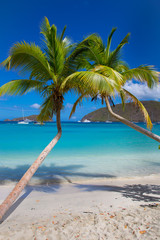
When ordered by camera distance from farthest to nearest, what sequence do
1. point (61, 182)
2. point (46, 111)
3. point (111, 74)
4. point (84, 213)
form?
point (61, 182) < point (46, 111) < point (111, 74) < point (84, 213)

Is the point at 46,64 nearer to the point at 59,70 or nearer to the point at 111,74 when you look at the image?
the point at 59,70

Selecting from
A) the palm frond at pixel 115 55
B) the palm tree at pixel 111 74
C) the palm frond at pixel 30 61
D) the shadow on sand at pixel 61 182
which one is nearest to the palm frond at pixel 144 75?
the palm tree at pixel 111 74

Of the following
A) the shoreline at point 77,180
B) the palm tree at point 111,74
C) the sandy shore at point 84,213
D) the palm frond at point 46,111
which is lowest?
the shoreline at point 77,180

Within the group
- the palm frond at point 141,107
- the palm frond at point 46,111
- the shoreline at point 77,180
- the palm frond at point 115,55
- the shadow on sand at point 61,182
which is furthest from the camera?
the shoreline at point 77,180

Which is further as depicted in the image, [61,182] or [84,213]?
[61,182]

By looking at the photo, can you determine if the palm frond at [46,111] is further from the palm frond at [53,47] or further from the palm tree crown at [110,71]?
the palm frond at [53,47]

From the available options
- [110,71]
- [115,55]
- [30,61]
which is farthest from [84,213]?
[115,55]

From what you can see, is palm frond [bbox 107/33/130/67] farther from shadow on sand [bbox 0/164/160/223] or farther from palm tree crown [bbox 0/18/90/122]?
shadow on sand [bbox 0/164/160/223]

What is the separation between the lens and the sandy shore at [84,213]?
336 centimetres

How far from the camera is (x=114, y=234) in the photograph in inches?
130

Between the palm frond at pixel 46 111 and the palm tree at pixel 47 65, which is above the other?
the palm tree at pixel 47 65

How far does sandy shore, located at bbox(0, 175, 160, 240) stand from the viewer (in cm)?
336

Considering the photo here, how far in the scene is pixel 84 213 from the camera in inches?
171

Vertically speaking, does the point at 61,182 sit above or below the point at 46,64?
below
